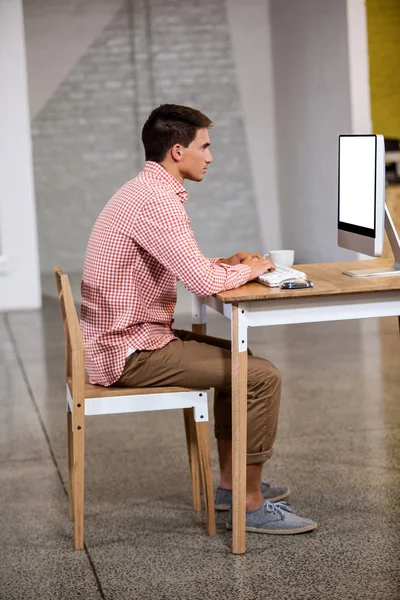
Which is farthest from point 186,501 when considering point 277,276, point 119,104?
point 119,104

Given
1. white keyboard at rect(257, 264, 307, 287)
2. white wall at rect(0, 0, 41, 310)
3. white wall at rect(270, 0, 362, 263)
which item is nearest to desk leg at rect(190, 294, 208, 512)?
white keyboard at rect(257, 264, 307, 287)

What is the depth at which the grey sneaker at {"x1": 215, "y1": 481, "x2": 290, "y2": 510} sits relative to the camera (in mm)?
2852

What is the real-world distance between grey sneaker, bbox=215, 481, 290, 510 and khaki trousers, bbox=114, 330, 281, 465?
30cm

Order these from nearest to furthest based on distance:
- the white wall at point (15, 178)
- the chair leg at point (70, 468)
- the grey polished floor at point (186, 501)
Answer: the grey polished floor at point (186, 501) < the chair leg at point (70, 468) < the white wall at point (15, 178)

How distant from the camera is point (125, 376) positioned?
8.43 feet

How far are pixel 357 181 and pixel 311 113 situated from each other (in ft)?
18.8

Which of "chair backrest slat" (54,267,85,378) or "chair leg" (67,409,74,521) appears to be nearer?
"chair backrest slat" (54,267,85,378)

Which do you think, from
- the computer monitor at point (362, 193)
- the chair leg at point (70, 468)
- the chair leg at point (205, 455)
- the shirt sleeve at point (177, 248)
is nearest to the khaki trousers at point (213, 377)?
the chair leg at point (205, 455)

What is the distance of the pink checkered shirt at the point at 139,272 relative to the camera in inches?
97.6

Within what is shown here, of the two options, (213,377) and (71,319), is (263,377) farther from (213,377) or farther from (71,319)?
(71,319)

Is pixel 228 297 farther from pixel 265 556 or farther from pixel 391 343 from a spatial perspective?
pixel 391 343

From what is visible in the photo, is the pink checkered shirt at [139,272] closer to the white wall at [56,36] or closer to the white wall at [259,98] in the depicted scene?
the white wall at [56,36]

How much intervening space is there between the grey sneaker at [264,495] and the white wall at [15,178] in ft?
14.5

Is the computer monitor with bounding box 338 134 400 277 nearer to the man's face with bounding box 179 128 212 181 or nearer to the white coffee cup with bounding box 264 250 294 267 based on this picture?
the white coffee cup with bounding box 264 250 294 267
